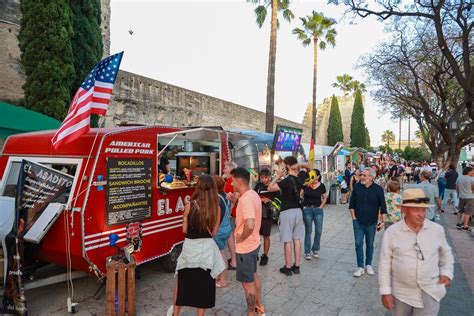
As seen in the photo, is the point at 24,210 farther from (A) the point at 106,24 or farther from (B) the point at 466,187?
(A) the point at 106,24

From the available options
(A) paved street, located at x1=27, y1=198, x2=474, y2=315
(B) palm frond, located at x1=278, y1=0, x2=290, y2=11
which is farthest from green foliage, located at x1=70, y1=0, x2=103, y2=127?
(B) palm frond, located at x1=278, y1=0, x2=290, y2=11

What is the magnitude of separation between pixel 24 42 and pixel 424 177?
11.0 m

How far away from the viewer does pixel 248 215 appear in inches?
144

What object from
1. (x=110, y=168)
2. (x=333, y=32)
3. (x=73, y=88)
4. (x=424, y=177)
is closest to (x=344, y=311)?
(x=110, y=168)

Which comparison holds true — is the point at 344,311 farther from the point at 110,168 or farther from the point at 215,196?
the point at 110,168

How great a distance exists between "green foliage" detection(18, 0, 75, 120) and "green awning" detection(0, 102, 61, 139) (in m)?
1.95

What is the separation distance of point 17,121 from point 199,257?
5612 mm

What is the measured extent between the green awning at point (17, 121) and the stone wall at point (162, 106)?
4019 millimetres

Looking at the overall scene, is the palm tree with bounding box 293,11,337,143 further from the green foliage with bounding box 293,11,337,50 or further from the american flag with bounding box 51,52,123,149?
the american flag with bounding box 51,52,123,149

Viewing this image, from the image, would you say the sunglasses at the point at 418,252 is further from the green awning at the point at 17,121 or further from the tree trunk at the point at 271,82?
the tree trunk at the point at 271,82

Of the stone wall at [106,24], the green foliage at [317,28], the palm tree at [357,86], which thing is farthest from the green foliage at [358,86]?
the stone wall at [106,24]

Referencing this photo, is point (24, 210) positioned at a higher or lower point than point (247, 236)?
higher

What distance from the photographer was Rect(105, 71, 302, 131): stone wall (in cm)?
1181

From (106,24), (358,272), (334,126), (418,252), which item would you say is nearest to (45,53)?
(106,24)
